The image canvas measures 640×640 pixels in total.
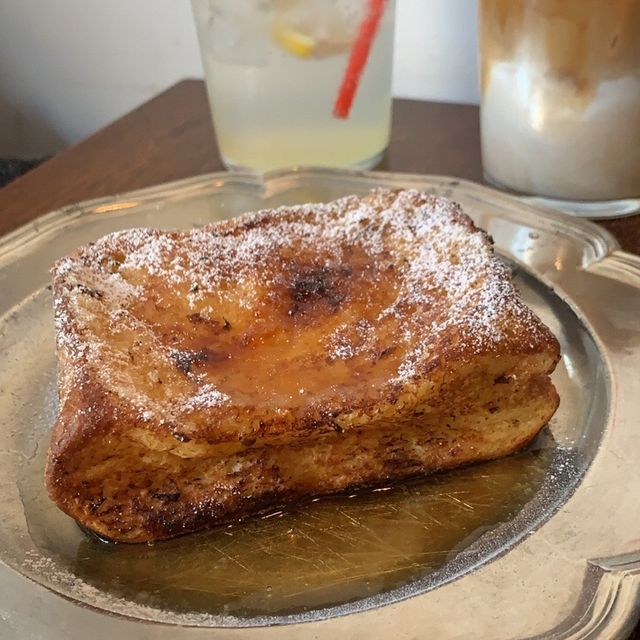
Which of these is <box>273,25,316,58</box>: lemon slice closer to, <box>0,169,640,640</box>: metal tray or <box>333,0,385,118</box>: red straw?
<box>333,0,385,118</box>: red straw

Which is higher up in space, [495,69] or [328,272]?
[495,69]

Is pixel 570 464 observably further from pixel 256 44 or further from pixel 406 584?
pixel 256 44

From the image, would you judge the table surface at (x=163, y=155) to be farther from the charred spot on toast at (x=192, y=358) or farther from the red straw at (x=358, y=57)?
the charred spot on toast at (x=192, y=358)

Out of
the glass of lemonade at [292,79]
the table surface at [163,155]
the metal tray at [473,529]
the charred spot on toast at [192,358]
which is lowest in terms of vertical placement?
the metal tray at [473,529]

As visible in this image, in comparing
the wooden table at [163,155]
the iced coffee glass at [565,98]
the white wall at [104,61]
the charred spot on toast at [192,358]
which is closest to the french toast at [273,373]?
the charred spot on toast at [192,358]

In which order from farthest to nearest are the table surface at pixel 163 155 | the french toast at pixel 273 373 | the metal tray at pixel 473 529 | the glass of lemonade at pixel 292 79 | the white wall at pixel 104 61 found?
the white wall at pixel 104 61 → the table surface at pixel 163 155 → the glass of lemonade at pixel 292 79 → the french toast at pixel 273 373 → the metal tray at pixel 473 529

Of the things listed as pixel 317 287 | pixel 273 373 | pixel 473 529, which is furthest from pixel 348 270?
pixel 473 529

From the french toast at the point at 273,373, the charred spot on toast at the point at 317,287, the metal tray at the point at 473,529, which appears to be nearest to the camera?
the metal tray at the point at 473,529

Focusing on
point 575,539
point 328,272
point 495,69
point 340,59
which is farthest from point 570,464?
point 340,59

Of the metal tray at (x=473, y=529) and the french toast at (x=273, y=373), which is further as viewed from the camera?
the french toast at (x=273, y=373)
